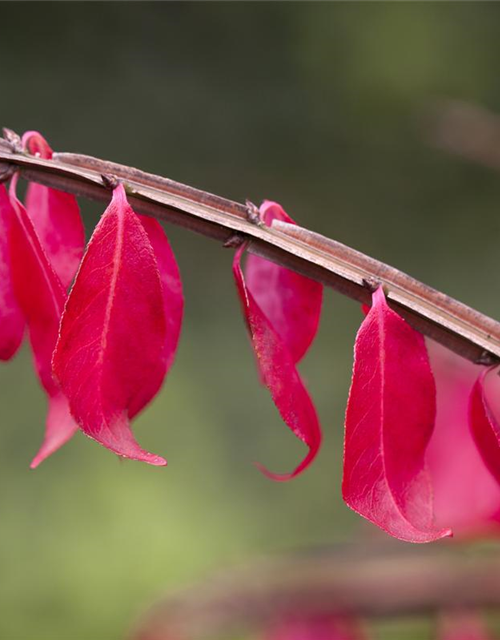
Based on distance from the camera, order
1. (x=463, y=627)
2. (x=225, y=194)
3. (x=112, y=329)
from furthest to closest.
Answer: (x=225, y=194)
(x=463, y=627)
(x=112, y=329)

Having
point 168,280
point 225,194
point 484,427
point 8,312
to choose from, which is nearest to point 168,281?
point 168,280

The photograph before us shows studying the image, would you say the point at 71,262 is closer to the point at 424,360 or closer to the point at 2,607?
the point at 424,360

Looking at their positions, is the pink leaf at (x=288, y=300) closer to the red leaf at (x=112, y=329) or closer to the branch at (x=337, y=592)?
the red leaf at (x=112, y=329)

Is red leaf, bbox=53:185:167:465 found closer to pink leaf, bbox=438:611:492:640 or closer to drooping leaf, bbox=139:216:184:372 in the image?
drooping leaf, bbox=139:216:184:372

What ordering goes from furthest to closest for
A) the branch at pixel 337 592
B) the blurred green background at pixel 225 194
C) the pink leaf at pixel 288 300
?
the blurred green background at pixel 225 194
the branch at pixel 337 592
the pink leaf at pixel 288 300

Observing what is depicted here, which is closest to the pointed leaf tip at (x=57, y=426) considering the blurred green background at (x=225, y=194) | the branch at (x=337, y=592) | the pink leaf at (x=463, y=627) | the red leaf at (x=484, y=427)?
the red leaf at (x=484, y=427)

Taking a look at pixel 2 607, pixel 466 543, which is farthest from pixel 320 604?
pixel 2 607

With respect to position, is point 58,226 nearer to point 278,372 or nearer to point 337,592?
point 278,372
